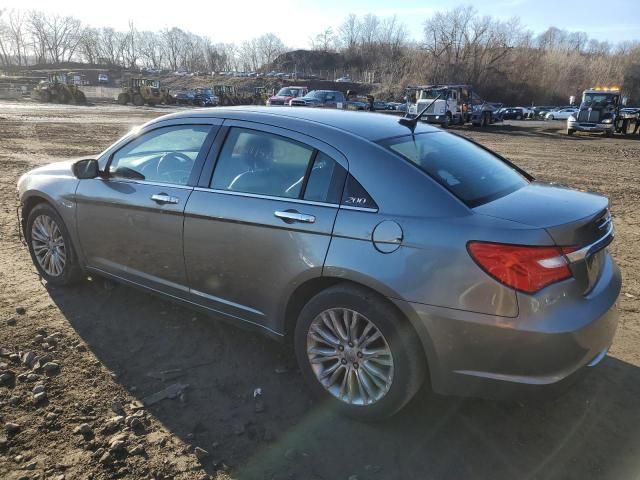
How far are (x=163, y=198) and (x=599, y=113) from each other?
96.2 feet

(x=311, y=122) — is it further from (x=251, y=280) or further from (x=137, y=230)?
(x=137, y=230)

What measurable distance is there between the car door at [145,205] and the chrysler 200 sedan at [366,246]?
0.01 meters

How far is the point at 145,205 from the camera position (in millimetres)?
3611

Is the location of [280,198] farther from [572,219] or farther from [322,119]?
[572,219]

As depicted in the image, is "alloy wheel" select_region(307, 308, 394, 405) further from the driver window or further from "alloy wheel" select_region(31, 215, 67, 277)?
"alloy wheel" select_region(31, 215, 67, 277)

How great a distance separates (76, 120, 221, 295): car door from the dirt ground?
1.62 ft

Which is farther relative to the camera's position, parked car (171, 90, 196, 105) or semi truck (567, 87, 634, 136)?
parked car (171, 90, 196, 105)

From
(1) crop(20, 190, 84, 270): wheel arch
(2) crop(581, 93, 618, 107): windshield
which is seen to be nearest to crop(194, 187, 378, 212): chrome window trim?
(1) crop(20, 190, 84, 270): wheel arch

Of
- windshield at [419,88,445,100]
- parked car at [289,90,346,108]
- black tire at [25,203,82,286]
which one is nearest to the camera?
black tire at [25,203,82,286]

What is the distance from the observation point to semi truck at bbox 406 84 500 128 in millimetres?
28422

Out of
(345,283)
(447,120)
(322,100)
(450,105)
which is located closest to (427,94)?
(450,105)

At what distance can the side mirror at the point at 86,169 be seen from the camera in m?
4.00

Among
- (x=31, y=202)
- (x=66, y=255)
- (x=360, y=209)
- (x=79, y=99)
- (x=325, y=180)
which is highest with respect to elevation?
(x=325, y=180)

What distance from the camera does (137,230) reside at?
3705 millimetres
